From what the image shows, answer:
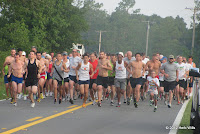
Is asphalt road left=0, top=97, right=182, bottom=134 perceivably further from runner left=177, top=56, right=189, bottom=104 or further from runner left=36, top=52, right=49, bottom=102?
runner left=177, top=56, right=189, bottom=104

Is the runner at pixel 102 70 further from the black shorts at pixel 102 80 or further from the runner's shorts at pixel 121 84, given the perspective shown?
the runner's shorts at pixel 121 84

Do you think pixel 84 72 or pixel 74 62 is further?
pixel 74 62

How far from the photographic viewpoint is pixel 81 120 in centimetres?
1166

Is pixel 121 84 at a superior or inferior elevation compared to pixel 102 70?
inferior

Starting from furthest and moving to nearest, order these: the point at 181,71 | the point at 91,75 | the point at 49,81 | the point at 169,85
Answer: the point at 49,81 → the point at 181,71 → the point at 169,85 → the point at 91,75

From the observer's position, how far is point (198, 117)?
8352 mm

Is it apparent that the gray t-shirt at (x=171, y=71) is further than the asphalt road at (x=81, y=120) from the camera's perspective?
Yes

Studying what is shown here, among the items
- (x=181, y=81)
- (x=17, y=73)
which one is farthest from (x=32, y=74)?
(x=181, y=81)

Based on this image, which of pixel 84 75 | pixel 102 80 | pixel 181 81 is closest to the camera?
pixel 84 75

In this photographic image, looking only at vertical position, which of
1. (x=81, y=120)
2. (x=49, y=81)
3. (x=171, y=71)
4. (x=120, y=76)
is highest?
(x=171, y=71)

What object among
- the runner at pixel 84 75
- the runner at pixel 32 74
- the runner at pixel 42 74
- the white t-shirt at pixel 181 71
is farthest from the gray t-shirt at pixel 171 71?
the runner at pixel 32 74

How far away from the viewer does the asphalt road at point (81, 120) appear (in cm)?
992

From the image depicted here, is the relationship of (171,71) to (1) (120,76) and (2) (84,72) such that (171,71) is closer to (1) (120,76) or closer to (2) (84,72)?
(1) (120,76)

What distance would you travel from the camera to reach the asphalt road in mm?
9922
